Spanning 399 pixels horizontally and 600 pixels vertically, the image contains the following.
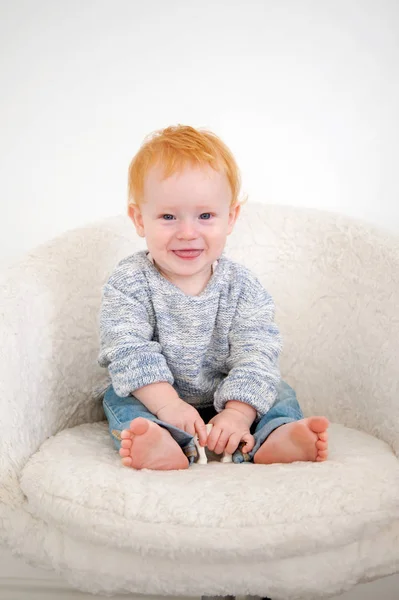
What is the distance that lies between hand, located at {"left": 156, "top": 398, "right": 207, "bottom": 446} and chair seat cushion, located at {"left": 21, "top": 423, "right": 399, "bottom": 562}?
0.13m

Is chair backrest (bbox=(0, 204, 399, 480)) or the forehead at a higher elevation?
the forehead

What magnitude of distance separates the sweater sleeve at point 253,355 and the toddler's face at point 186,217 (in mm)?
123

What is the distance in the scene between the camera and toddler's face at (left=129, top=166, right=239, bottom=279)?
4.00ft

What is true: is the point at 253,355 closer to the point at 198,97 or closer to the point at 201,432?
the point at 201,432

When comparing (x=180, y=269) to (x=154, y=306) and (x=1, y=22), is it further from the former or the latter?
(x=1, y=22)

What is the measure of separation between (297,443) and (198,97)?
38.5 inches

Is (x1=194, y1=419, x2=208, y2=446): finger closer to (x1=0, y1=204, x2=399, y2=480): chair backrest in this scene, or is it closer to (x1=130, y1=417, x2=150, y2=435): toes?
(x1=130, y1=417, x2=150, y2=435): toes

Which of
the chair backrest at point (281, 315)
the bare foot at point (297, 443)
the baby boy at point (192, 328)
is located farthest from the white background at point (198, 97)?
the bare foot at point (297, 443)

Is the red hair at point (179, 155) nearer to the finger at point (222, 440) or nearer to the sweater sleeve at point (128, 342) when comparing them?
the sweater sleeve at point (128, 342)

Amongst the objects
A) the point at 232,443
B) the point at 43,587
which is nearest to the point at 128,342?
the point at 232,443

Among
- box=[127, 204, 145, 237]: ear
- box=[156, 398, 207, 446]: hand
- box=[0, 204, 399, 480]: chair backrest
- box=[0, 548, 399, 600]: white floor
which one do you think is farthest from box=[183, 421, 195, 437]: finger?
box=[0, 548, 399, 600]: white floor

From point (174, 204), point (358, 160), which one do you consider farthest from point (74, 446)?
point (358, 160)

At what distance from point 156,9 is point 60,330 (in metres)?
0.84

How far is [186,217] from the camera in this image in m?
1.23
